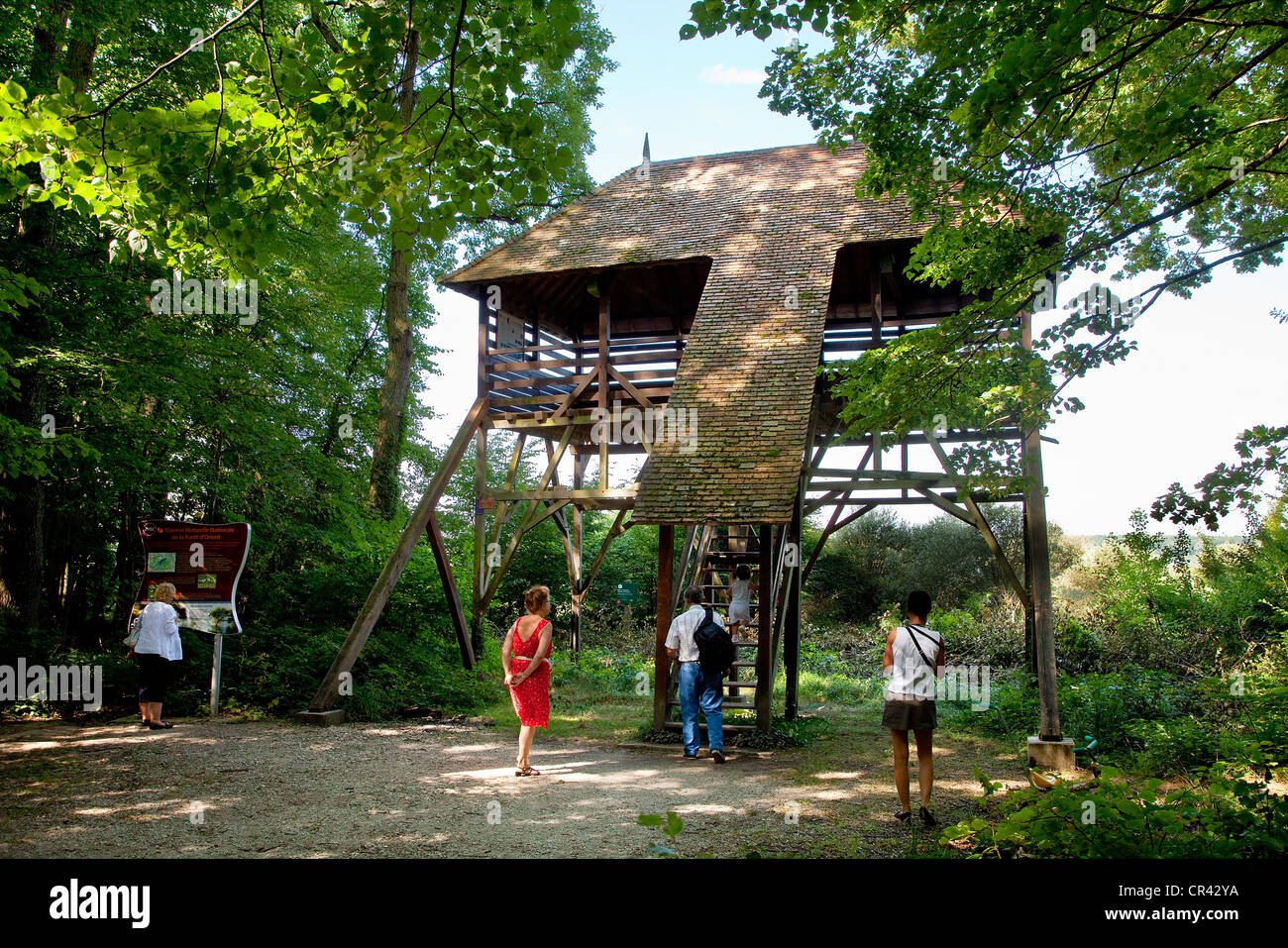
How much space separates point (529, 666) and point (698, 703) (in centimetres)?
231

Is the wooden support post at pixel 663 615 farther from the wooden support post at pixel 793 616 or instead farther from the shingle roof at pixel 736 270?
the wooden support post at pixel 793 616

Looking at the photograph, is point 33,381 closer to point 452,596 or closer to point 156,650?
point 156,650

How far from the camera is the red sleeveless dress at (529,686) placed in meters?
7.81

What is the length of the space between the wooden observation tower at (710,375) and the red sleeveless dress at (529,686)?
2.30 m

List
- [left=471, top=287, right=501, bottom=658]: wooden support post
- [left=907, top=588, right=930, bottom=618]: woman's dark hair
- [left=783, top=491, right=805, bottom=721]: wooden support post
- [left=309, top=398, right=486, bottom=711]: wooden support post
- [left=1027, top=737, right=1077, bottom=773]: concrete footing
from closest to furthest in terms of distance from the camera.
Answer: [left=907, top=588, right=930, bottom=618]: woman's dark hair
[left=1027, top=737, right=1077, bottom=773]: concrete footing
[left=309, top=398, right=486, bottom=711]: wooden support post
[left=783, top=491, right=805, bottom=721]: wooden support post
[left=471, top=287, right=501, bottom=658]: wooden support post

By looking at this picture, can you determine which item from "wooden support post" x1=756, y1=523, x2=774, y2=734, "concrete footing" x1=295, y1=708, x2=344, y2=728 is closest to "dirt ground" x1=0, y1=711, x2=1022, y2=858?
"concrete footing" x1=295, y1=708, x2=344, y2=728

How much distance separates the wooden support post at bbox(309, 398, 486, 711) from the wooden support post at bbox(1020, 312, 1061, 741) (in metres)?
7.92

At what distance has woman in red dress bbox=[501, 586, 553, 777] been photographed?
25.5ft

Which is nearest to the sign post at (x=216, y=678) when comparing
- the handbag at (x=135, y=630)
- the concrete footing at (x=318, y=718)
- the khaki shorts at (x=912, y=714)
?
the handbag at (x=135, y=630)

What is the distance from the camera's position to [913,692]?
20.7 ft

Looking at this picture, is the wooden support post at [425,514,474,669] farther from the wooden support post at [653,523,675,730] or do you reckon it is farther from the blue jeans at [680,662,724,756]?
the blue jeans at [680,662,724,756]

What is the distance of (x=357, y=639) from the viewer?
11.2 m
